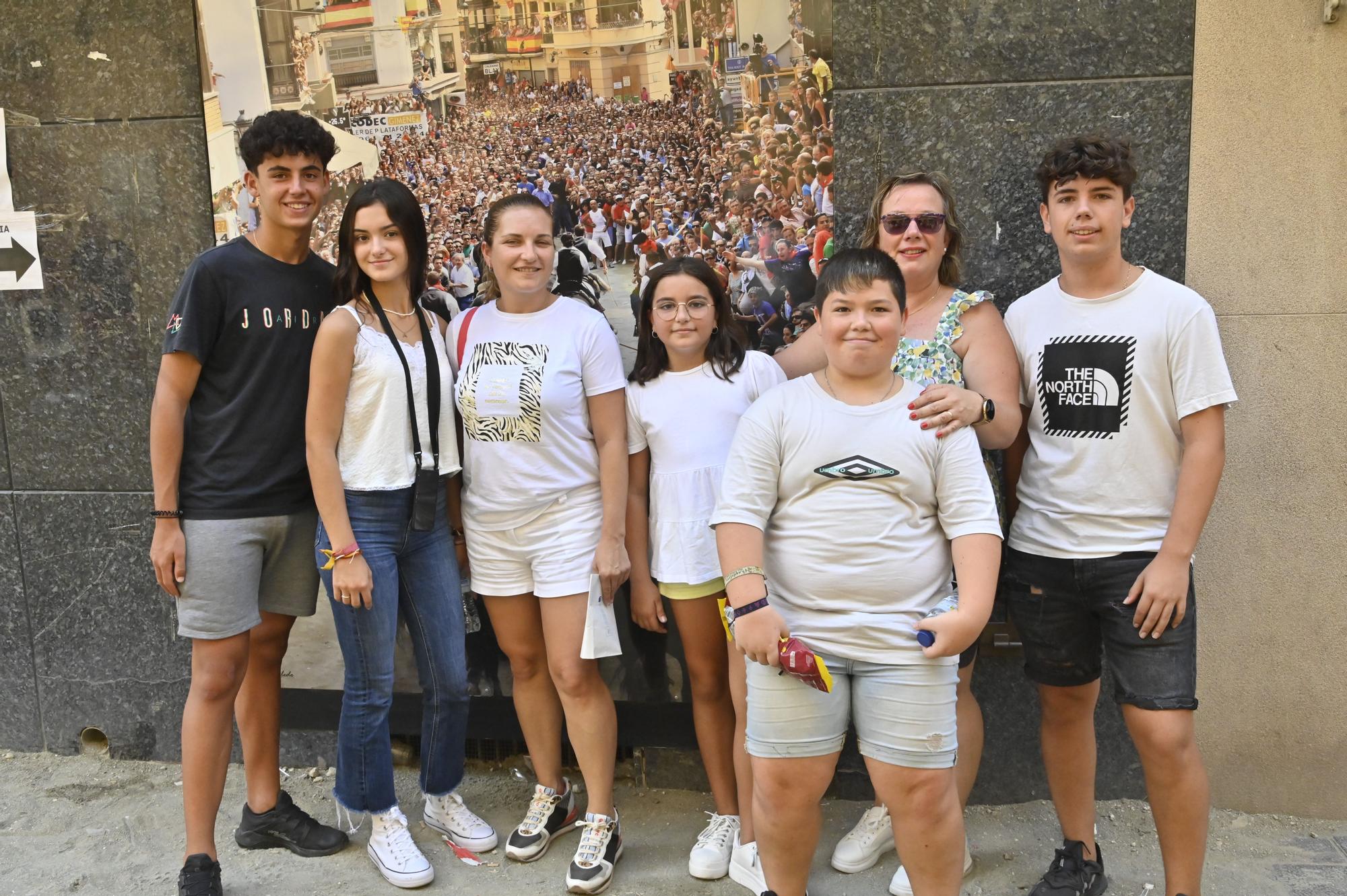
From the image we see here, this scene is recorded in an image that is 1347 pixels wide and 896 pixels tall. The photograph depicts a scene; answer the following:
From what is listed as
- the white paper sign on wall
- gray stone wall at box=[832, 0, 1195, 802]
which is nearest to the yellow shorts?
gray stone wall at box=[832, 0, 1195, 802]

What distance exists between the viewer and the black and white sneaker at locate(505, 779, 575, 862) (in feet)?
10.5

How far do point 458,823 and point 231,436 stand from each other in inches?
54.9

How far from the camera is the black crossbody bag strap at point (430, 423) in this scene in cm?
291

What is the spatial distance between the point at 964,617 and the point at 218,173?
285 centimetres

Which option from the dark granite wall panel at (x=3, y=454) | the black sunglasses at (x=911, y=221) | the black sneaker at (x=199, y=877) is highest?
the black sunglasses at (x=911, y=221)

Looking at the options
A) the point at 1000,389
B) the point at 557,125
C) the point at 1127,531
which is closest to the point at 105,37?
the point at 557,125

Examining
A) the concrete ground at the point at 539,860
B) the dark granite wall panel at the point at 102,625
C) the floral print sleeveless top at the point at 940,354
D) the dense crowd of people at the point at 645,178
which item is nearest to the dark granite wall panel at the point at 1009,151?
the dense crowd of people at the point at 645,178

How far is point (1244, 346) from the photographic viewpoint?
123 inches

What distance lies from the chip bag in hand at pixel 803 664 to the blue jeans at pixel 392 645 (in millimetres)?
1194

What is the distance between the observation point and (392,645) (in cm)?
304

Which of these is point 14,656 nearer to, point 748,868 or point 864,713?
point 748,868

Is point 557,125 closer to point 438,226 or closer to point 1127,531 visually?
point 438,226

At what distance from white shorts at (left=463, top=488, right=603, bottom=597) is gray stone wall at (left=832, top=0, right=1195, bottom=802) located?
3.98ft

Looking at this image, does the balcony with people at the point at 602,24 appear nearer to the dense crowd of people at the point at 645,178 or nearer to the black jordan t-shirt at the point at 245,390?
the dense crowd of people at the point at 645,178
